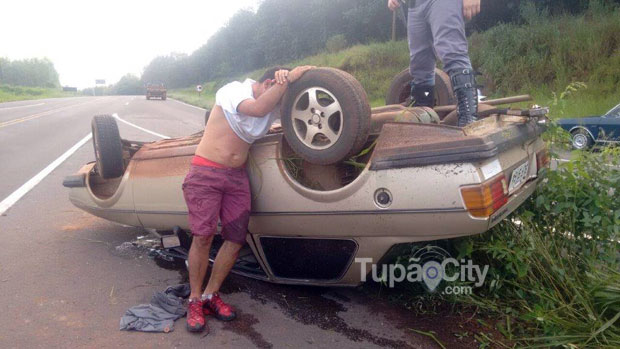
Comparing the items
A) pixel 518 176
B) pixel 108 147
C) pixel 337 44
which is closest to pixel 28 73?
pixel 337 44

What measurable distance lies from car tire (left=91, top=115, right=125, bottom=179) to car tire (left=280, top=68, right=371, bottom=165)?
176 cm

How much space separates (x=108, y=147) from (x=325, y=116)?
6.80 ft

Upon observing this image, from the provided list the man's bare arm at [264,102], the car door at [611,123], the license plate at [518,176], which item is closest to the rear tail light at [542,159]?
the license plate at [518,176]

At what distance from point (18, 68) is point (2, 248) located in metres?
102

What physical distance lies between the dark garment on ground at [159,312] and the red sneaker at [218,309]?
0.50 feet

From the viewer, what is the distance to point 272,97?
9.36 ft

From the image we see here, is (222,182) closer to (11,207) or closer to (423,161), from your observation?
(423,161)

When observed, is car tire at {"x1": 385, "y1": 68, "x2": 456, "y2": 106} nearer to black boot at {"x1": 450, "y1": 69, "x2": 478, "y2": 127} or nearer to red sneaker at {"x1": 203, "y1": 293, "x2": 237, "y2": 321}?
black boot at {"x1": 450, "y1": 69, "x2": 478, "y2": 127}

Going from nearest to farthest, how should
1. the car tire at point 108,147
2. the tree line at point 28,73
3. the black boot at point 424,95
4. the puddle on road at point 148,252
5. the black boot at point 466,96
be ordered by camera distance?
the black boot at point 466,96 < the puddle on road at point 148,252 < the car tire at point 108,147 < the black boot at point 424,95 < the tree line at point 28,73

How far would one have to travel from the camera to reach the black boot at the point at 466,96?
126 inches

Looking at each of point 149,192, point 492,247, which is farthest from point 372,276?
point 149,192

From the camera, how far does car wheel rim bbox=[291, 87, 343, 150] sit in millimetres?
2721

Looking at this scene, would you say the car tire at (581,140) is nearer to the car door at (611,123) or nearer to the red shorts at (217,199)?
the car door at (611,123)

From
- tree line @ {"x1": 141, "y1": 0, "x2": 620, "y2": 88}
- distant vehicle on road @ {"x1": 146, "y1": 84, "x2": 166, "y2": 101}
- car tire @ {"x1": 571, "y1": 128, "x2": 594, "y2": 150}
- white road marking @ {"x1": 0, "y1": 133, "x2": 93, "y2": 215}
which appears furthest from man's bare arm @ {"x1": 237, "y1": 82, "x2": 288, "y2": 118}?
distant vehicle on road @ {"x1": 146, "y1": 84, "x2": 166, "y2": 101}
